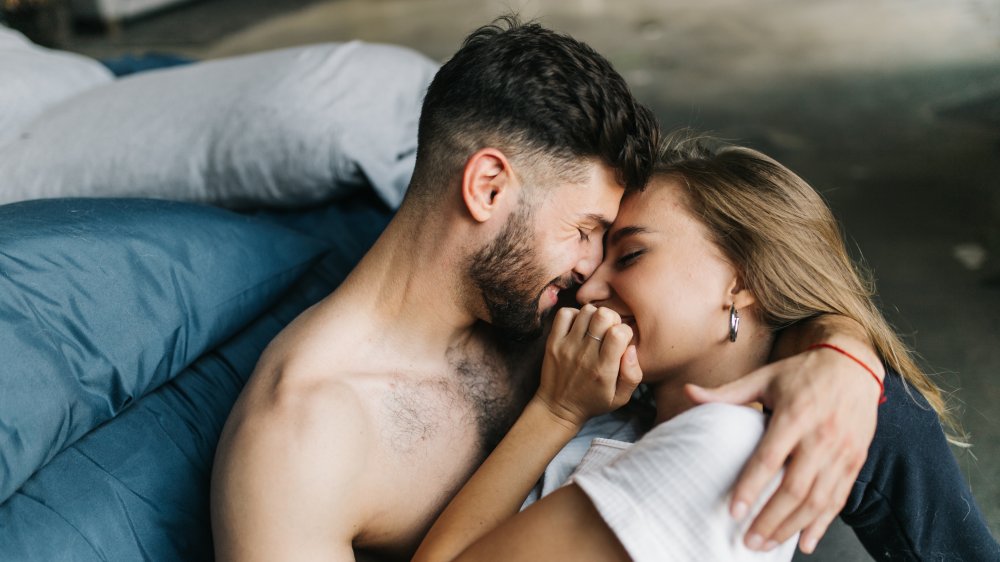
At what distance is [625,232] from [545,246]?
144 millimetres

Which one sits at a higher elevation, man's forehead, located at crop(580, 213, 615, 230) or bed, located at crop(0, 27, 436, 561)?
man's forehead, located at crop(580, 213, 615, 230)

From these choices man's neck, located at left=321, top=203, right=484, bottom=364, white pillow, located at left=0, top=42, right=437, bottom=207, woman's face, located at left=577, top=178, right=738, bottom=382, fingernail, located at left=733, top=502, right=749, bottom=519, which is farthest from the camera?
white pillow, located at left=0, top=42, right=437, bottom=207

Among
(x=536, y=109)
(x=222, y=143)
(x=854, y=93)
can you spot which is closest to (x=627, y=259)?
(x=536, y=109)

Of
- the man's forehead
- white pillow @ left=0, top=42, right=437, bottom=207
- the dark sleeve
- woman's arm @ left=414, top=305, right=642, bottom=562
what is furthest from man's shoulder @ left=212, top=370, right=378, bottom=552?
white pillow @ left=0, top=42, right=437, bottom=207

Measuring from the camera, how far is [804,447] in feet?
3.35

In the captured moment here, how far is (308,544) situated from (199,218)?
851mm

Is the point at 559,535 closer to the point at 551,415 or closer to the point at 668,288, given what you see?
the point at 551,415

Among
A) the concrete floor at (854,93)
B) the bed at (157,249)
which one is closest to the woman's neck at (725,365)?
the concrete floor at (854,93)

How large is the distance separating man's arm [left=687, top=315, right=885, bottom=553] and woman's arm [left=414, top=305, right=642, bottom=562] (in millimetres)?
220

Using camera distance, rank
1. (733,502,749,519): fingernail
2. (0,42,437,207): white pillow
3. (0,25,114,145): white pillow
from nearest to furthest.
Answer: (733,502,749,519): fingernail → (0,42,437,207): white pillow → (0,25,114,145): white pillow

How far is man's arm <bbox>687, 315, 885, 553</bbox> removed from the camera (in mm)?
1005

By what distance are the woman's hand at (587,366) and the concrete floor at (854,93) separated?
69 centimetres

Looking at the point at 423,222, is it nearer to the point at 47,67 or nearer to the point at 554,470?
the point at 554,470

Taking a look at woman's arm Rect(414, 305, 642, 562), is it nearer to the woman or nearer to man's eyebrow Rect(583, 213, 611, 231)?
the woman
